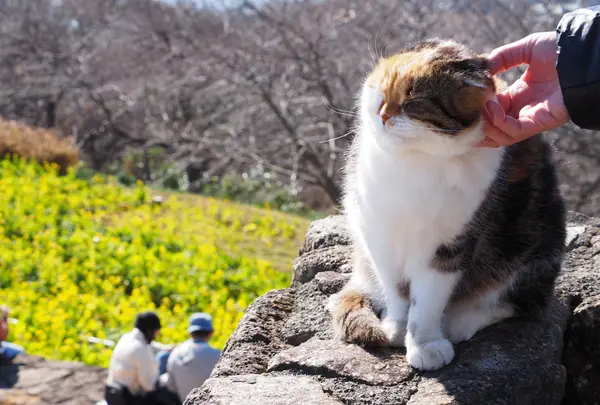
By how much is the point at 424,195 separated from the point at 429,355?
0.47 m

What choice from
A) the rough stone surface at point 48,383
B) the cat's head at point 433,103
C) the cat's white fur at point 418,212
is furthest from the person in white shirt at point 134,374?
the cat's head at point 433,103

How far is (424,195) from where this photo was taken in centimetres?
181

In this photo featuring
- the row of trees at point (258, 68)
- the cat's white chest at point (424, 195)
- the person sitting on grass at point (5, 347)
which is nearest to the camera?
the cat's white chest at point (424, 195)

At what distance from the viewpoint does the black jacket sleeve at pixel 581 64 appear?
5.66ft

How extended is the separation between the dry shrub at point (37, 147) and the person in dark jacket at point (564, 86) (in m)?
9.86

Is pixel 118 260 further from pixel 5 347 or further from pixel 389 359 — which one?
pixel 389 359

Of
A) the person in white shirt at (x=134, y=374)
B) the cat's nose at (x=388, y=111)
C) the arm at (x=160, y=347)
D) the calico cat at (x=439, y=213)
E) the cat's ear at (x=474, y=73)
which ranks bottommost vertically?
the arm at (x=160, y=347)

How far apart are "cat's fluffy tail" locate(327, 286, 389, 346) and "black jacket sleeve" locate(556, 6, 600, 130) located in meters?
0.85

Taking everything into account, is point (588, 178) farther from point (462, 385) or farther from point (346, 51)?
point (462, 385)

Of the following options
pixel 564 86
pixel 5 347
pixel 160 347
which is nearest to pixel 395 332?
pixel 564 86

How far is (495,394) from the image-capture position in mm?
1820

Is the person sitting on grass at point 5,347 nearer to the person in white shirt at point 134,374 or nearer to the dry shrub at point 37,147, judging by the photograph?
the person in white shirt at point 134,374

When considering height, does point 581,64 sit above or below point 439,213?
above

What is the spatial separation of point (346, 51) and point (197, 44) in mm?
2216
